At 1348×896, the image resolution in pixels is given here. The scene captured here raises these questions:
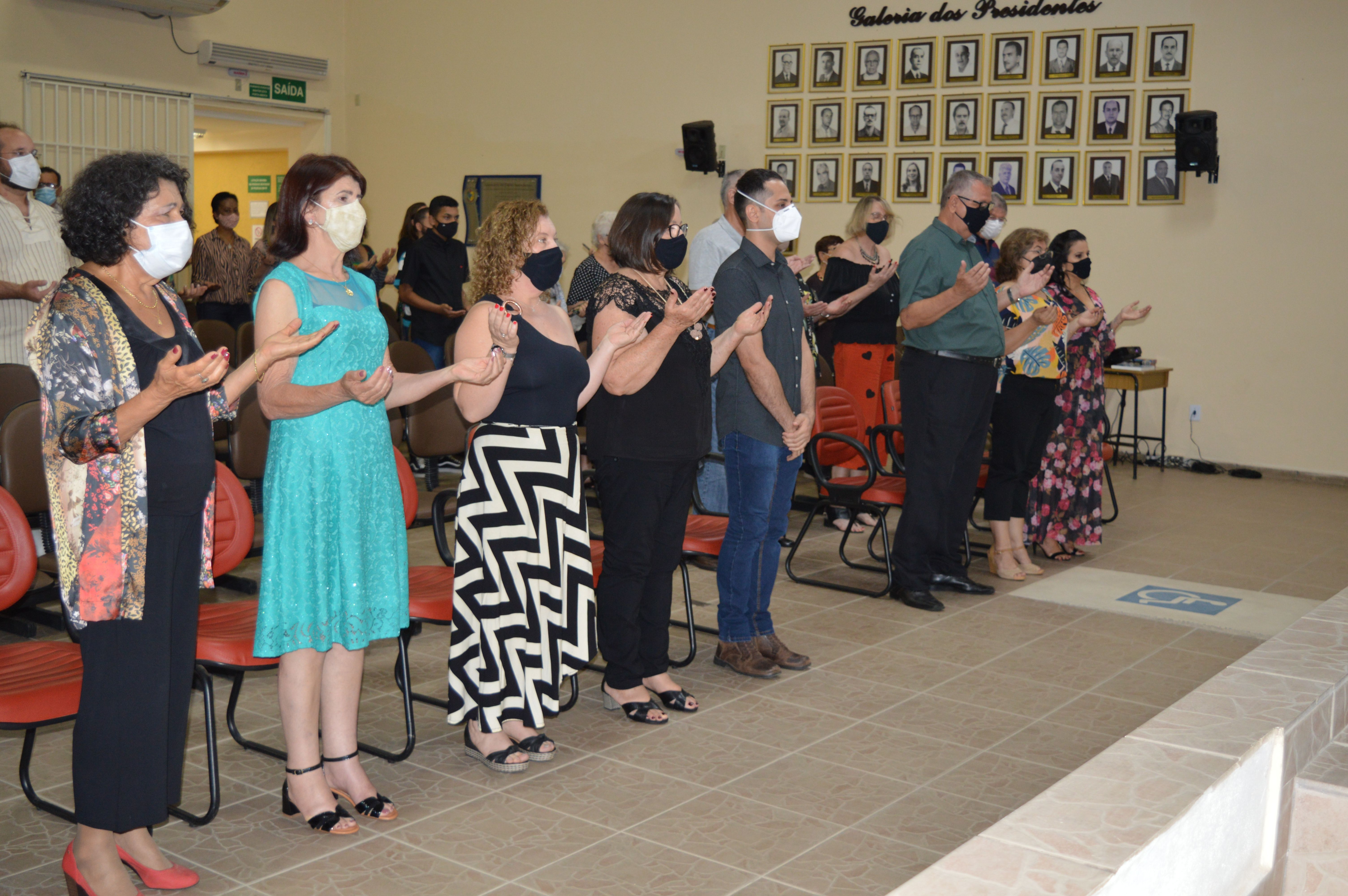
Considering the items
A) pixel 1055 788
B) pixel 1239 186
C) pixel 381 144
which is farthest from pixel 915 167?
pixel 1055 788

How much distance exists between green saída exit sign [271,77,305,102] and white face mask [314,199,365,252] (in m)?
10.5

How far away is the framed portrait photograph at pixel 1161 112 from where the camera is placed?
905 cm

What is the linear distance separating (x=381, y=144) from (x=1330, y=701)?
1193 centimetres

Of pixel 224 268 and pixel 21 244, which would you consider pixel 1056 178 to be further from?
pixel 21 244

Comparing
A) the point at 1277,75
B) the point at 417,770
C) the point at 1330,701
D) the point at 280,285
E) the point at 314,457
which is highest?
the point at 1277,75

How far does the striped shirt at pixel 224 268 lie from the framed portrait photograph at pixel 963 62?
19.2ft

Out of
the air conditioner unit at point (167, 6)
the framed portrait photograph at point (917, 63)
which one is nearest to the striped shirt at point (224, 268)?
the air conditioner unit at point (167, 6)

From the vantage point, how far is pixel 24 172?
4.56 metres

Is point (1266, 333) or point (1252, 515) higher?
point (1266, 333)

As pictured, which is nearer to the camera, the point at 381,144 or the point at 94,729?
the point at 94,729

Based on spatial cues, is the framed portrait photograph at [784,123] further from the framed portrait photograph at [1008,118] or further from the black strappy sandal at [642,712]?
the black strappy sandal at [642,712]

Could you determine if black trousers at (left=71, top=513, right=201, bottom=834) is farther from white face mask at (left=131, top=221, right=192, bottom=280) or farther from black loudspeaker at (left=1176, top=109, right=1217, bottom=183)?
black loudspeaker at (left=1176, top=109, right=1217, bottom=183)

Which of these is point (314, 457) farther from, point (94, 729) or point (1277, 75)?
point (1277, 75)

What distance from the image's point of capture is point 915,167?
10.1 m
